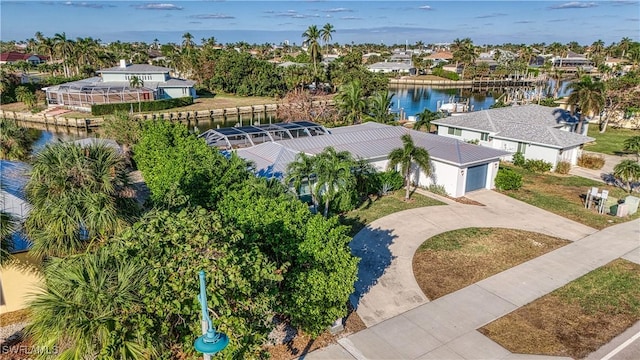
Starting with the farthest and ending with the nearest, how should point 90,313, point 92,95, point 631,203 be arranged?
point 92,95 < point 631,203 < point 90,313

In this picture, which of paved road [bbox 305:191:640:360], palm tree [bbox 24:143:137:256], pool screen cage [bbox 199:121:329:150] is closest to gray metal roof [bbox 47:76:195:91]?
pool screen cage [bbox 199:121:329:150]

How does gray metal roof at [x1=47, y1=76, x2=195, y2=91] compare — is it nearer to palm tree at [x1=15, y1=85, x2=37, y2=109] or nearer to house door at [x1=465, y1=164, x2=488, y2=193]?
palm tree at [x1=15, y1=85, x2=37, y2=109]

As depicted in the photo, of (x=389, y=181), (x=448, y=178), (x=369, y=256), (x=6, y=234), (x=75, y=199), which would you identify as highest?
(x=75, y=199)

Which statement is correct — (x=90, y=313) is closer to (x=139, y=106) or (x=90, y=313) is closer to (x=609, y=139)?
(x=609, y=139)

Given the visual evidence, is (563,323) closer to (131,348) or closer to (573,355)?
(573,355)

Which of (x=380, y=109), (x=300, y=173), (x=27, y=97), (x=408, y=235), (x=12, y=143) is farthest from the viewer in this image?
(x=27, y=97)

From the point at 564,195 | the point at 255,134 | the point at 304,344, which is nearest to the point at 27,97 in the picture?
the point at 255,134

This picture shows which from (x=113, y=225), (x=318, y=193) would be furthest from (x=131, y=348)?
(x=318, y=193)
